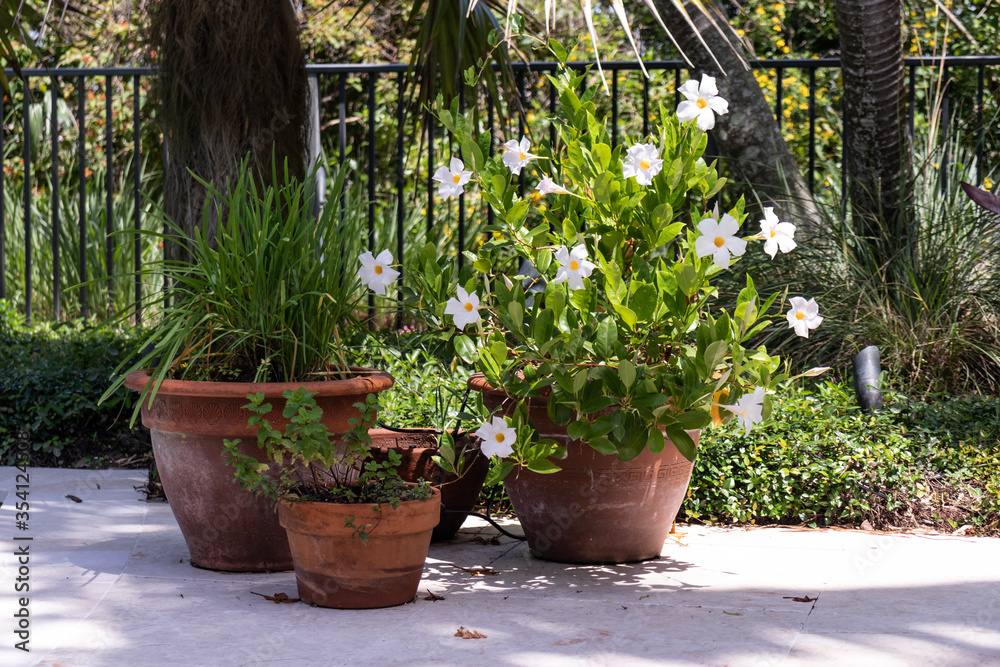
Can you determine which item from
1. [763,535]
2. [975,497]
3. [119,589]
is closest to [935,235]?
[975,497]

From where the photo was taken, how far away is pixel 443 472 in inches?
118

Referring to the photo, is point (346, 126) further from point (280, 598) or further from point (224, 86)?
point (280, 598)

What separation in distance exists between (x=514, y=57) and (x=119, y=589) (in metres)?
5.25

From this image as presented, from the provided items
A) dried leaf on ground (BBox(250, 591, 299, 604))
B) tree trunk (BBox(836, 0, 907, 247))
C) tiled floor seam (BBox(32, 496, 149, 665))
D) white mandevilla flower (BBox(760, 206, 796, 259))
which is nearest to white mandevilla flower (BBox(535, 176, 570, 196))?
white mandevilla flower (BBox(760, 206, 796, 259))

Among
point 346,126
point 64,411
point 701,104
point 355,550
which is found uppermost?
point 346,126

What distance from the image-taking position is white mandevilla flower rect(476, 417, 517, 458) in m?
2.37

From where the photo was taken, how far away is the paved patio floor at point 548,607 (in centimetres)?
209

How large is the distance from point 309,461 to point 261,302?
48cm

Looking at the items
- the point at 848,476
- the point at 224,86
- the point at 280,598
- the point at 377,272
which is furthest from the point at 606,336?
the point at 224,86

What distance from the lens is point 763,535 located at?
122 inches

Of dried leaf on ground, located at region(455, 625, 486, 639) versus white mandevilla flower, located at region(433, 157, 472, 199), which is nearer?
dried leaf on ground, located at region(455, 625, 486, 639)

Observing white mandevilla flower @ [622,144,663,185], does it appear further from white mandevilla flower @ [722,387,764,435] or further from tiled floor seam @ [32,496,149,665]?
tiled floor seam @ [32,496,149,665]

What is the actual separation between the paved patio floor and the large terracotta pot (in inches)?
2.4

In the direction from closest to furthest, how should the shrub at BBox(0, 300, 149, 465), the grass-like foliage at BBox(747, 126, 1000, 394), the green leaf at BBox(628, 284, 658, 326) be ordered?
1. the green leaf at BBox(628, 284, 658, 326)
2. the grass-like foliage at BBox(747, 126, 1000, 394)
3. the shrub at BBox(0, 300, 149, 465)
